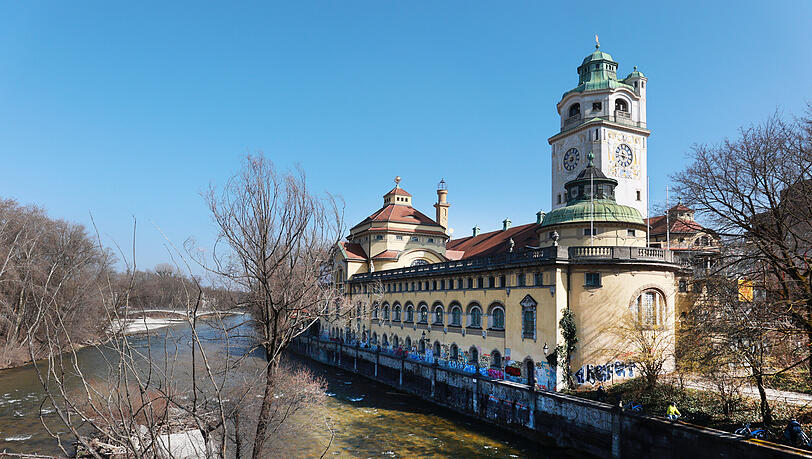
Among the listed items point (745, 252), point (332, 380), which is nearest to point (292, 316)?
point (745, 252)

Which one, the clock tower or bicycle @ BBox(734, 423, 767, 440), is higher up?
the clock tower

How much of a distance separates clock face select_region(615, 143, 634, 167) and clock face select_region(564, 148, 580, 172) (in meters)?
3.56

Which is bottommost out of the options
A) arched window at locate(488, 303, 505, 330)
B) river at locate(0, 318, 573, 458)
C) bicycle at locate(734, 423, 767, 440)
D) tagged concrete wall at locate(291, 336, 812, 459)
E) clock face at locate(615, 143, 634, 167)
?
river at locate(0, 318, 573, 458)

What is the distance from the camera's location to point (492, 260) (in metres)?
35.7

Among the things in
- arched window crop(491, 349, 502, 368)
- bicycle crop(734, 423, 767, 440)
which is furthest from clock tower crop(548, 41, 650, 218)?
bicycle crop(734, 423, 767, 440)

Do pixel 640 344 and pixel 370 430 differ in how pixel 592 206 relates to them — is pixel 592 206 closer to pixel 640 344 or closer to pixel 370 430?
pixel 640 344

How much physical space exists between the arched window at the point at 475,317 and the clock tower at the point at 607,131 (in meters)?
17.2

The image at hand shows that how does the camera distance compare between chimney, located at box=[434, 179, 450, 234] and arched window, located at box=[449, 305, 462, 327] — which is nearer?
arched window, located at box=[449, 305, 462, 327]

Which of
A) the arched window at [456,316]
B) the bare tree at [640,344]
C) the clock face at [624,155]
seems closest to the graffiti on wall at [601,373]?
the bare tree at [640,344]

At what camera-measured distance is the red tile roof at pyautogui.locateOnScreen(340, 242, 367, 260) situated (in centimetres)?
5832

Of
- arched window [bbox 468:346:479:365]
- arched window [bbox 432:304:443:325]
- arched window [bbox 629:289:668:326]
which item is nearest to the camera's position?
arched window [bbox 629:289:668:326]

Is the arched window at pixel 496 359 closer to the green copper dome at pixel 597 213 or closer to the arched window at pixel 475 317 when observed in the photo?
the arched window at pixel 475 317

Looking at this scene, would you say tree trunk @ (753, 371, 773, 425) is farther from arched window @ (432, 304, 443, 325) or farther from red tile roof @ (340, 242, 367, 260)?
red tile roof @ (340, 242, 367, 260)

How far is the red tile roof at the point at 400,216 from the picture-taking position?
188 ft
